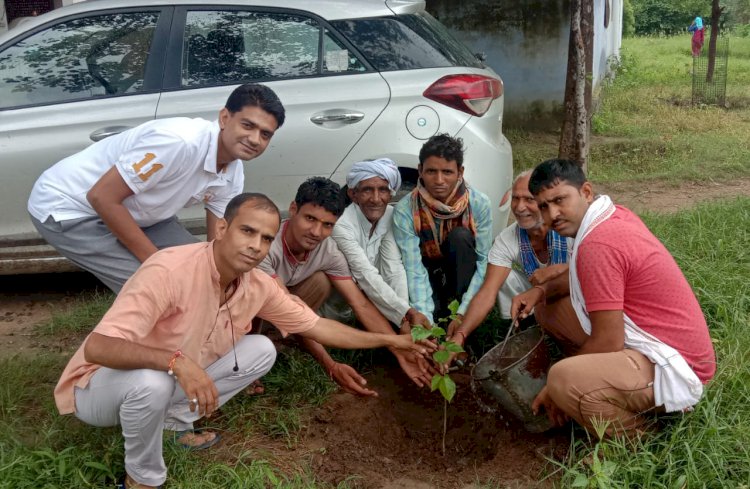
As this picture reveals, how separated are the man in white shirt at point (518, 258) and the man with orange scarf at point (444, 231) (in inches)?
4.6

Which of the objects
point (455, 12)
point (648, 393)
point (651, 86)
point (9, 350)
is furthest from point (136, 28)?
point (651, 86)

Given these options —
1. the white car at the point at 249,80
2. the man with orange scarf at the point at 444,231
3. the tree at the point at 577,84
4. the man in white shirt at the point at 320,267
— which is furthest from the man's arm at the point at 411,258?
the tree at the point at 577,84

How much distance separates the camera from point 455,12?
934 cm

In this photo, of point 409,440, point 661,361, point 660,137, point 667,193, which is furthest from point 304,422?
point 660,137

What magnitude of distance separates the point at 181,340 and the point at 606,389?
5.20 ft

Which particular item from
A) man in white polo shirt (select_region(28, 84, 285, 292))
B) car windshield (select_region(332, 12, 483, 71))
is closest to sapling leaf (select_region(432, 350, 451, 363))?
man in white polo shirt (select_region(28, 84, 285, 292))

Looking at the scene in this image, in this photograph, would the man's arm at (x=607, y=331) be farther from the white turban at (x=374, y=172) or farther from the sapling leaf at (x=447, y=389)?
the white turban at (x=374, y=172)

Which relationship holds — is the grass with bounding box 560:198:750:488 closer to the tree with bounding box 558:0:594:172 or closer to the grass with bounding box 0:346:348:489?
the grass with bounding box 0:346:348:489

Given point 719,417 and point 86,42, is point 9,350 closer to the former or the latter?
point 86,42

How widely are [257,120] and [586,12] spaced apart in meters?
4.18

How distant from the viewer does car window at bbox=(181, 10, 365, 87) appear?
4.40m

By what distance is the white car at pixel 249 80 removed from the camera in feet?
14.1

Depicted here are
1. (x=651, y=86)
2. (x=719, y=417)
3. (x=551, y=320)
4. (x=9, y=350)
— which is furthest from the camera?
(x=651, y=86)

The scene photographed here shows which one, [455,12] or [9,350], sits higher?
[455,12]
